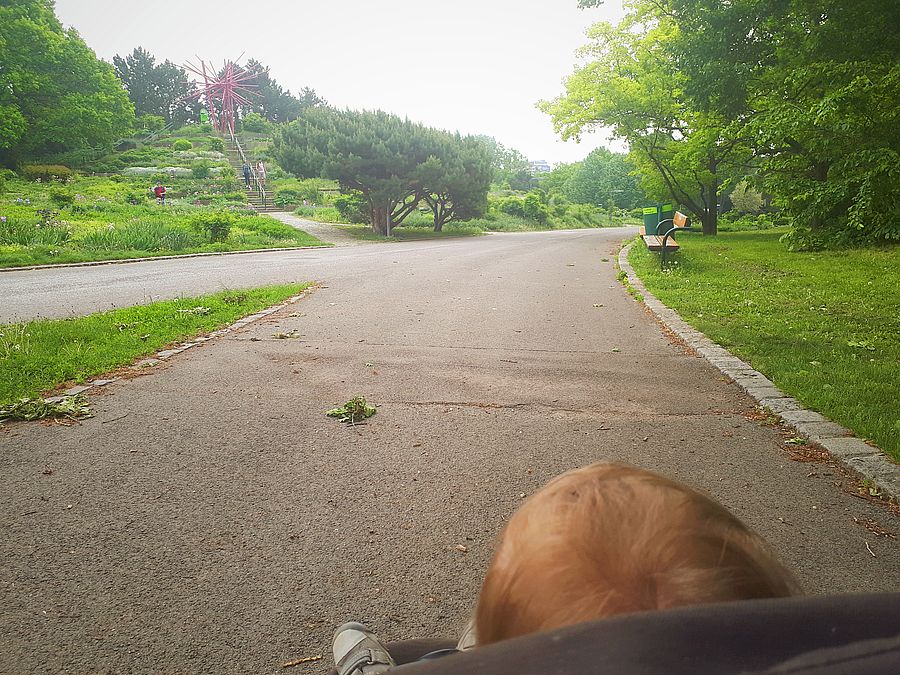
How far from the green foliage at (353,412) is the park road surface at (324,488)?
0.32 feet

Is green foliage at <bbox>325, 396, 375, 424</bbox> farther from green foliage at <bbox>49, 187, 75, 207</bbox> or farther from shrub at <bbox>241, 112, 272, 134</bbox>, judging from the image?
shrub at <bbox>241, 112, 272, 134</bbox>

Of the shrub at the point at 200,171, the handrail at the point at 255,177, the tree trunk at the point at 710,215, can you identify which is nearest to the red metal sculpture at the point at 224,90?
the handrail at the point at 255,177

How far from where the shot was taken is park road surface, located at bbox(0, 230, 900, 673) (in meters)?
2.12

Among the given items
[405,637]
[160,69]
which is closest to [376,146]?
[405,637]

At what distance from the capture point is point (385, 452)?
12.0 ft

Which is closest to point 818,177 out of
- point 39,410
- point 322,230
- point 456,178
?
point 456,178

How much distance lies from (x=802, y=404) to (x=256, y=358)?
188 inches

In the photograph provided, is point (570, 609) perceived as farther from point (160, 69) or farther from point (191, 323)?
point (160, 69)

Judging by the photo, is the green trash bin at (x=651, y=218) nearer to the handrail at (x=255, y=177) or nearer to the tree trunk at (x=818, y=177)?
the tree trunk at (x=818, y=177)

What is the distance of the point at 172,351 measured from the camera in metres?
6.20

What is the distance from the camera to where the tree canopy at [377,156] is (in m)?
29.0

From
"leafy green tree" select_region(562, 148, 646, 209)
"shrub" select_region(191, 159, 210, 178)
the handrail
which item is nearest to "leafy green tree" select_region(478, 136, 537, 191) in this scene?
"leafy green tree" select_region(562, 148, 646, 209)

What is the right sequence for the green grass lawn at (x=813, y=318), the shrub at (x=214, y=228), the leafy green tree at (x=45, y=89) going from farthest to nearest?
1. the leafy green tree at (x=45, y=89)
2. the shrub at (x=214, y=228)
3. the green grass lawn at (x=813, y=318)

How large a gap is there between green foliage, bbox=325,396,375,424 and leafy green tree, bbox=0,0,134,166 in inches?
1863
